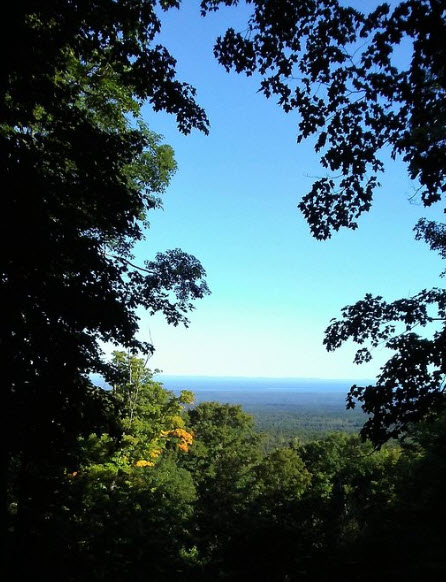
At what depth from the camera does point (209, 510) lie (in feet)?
82.3

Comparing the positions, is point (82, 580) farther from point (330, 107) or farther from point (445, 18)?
Result: point (445, 18)

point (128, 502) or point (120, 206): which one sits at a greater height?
point (120, 206)

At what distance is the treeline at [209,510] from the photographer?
702cm

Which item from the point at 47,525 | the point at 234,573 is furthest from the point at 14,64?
the point at 234,573

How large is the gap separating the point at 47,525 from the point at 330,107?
1210cm

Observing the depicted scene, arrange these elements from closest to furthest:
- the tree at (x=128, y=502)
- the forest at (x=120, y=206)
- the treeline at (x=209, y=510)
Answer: the forest at (x=120, y=206) < the treeline at (x=209, y=510) < the tree at (x=128, y=502)

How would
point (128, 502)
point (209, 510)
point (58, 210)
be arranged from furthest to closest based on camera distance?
point (209, 510)
point (128, 502)
point (58, 210)

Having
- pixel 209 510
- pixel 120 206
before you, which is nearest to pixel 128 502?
pixel 120 206

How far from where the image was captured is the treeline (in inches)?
276

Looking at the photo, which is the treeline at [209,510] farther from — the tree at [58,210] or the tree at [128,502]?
the tree at [58,210]

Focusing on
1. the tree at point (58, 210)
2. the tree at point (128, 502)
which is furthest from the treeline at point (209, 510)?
the tree at point (58, 210)

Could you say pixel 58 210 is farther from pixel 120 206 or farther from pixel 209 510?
pixel 209 510

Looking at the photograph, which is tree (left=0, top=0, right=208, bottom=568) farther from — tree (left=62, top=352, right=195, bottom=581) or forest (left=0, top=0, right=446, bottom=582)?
tree (left=62, top=352, right=195, bottom=581)

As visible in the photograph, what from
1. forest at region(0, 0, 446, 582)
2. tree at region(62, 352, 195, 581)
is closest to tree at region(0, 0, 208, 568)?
forest at region(0, 0, 446, 582)
